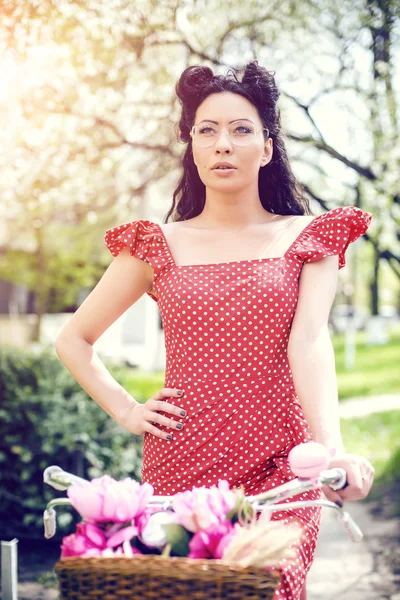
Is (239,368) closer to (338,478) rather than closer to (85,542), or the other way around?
(338,478)

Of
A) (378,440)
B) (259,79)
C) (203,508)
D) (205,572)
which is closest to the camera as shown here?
(205,572)

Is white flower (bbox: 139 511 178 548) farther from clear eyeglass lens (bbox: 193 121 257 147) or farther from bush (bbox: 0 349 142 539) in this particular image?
bush (bbox: 0 349 142 539)

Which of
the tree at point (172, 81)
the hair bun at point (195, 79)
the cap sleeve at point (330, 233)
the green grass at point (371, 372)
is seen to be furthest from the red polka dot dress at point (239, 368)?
the green grass at point (371, 372)

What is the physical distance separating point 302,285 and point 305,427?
0.42 metres

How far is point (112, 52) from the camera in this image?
4.95m

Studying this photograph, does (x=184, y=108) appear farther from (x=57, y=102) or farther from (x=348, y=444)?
A: (x=348, y=444)

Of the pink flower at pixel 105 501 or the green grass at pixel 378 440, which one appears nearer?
the pink flower at pixel 105 501

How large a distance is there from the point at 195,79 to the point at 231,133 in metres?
0.26

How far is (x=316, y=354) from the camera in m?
2.24

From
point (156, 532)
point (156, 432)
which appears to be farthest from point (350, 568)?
point (156, 532)

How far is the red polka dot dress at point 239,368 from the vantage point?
7.61ft

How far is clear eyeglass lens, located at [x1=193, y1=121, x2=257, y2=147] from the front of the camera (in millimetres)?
2467

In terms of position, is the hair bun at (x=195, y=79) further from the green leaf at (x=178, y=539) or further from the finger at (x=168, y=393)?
the green leaf at (x=178, y=539)

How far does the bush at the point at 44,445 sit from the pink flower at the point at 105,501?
384cm
